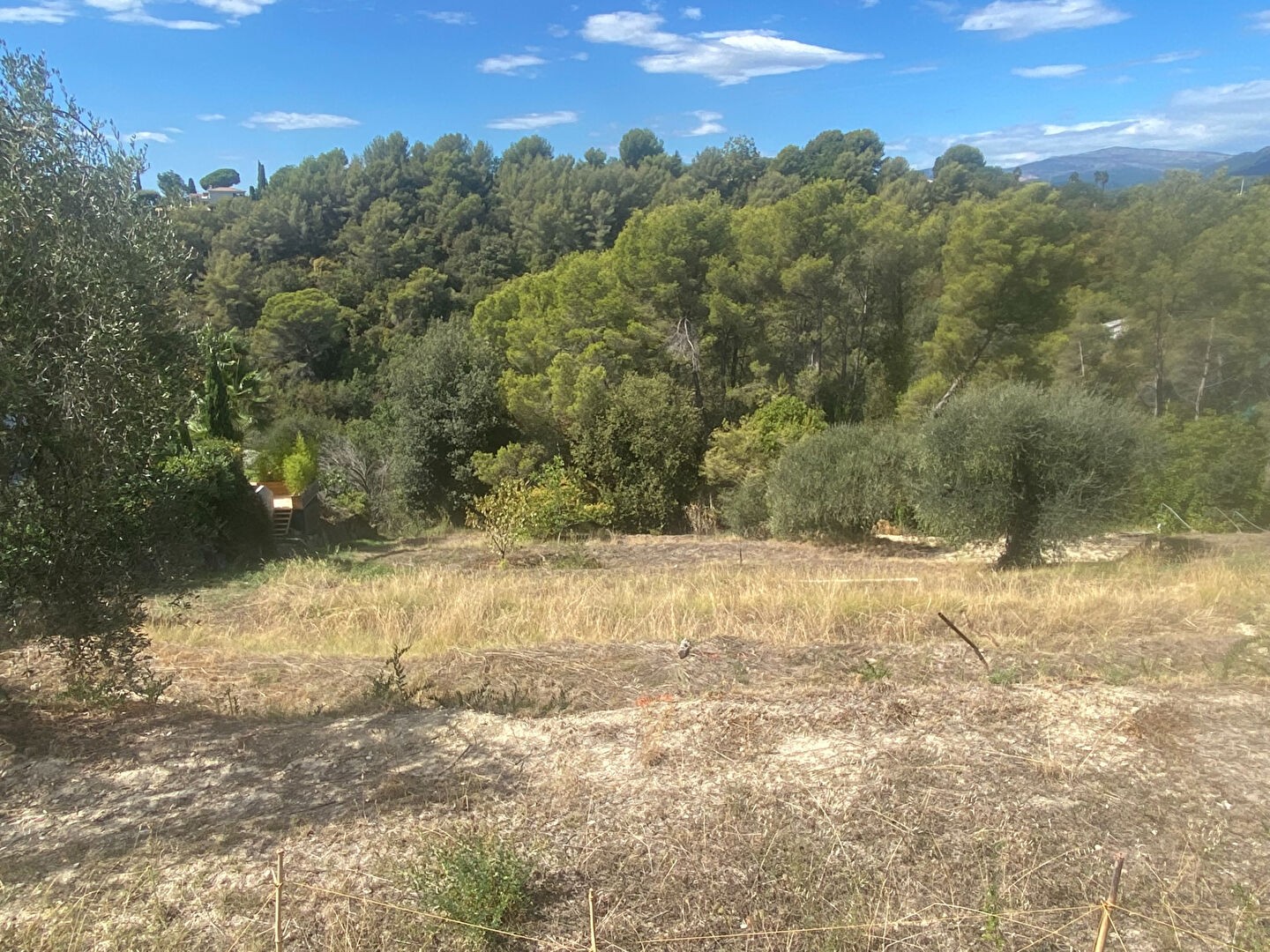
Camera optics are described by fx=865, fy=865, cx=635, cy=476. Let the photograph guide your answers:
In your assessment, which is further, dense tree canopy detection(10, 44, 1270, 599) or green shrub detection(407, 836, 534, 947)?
dense tree canopy detection(10, 44, 1270, 599)

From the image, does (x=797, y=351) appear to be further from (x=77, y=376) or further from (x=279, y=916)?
(x=279, y=916)

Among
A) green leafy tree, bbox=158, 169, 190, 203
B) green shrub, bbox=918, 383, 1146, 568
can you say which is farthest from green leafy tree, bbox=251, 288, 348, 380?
green leafy tree, bbox=158, 169, 190, 203

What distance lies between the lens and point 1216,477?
→ 21281mm

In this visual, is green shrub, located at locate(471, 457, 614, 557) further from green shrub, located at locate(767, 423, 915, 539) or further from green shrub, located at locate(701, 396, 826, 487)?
green shrub, located at locate(767, 423, 915, 539)

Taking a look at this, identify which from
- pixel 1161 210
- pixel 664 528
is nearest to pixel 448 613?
pixel 664 528

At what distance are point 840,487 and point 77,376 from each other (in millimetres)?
15307

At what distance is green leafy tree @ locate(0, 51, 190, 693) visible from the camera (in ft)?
13.9

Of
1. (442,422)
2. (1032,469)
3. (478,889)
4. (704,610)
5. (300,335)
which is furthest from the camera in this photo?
(300,335)

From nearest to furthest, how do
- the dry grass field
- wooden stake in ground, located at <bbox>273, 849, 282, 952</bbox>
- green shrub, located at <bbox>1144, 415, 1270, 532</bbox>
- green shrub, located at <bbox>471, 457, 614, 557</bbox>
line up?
wooden stake in ground, located at <bbox>273, 849, 282, 952</bbox> < the dry grass field < green shrub, located at <bbox>471, 457, 614, 557</bbox> < green shrub, located at <bbox>1144, 415, 1270, 532</bbox>

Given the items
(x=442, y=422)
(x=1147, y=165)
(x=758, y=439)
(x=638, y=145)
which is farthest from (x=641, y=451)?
(x=638, y=145)

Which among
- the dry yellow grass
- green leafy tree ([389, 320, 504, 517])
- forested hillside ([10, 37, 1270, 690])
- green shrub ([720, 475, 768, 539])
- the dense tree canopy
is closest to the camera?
forested hillside ([10, 37, 1270, 690])

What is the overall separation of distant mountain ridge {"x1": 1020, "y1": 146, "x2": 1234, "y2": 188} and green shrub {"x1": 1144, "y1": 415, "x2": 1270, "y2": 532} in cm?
761

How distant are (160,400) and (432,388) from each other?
2218 cm

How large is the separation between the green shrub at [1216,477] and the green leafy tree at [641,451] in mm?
11806
